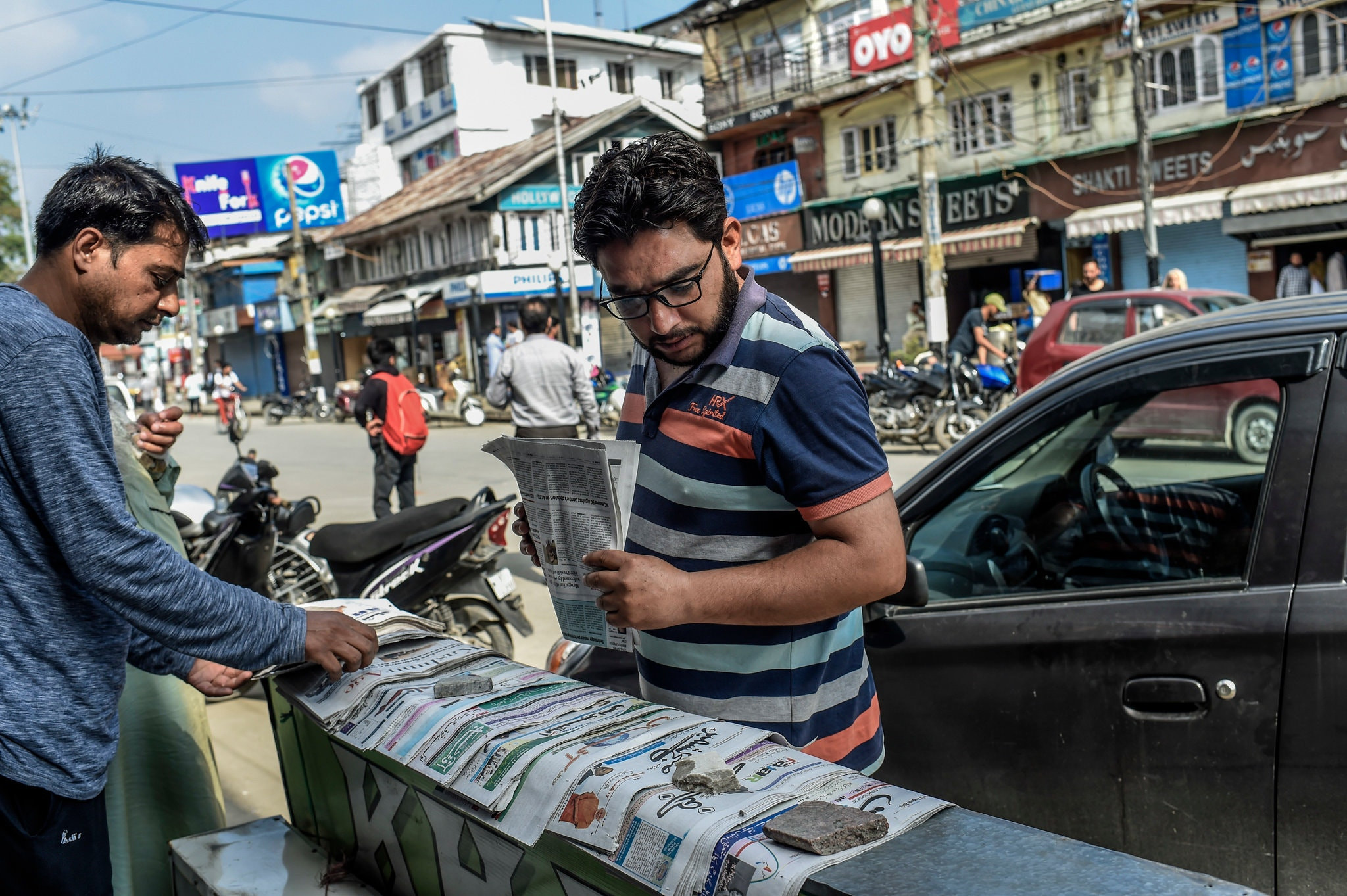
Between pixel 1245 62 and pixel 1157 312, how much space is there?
10.3m

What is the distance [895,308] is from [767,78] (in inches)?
298

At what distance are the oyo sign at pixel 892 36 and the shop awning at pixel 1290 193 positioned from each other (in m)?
7.25

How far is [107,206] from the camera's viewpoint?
1770mm

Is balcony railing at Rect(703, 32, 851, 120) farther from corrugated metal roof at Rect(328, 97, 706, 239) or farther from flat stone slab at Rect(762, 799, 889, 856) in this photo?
flat stone slab at Rect(762, 799, 889, 856)

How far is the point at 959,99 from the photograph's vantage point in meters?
23.6

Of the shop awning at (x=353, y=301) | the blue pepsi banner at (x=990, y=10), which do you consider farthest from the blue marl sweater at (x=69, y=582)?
the shop awning at (x=353, y=301)

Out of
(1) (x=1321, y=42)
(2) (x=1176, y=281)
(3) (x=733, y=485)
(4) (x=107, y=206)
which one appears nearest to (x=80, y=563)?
(4) (x=107, y=206)

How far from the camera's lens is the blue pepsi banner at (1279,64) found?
1766 cm

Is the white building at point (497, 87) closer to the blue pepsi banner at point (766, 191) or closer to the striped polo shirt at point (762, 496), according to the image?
the blue pepsi banner at point (766, 191)

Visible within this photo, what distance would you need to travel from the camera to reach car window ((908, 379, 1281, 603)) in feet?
7.99

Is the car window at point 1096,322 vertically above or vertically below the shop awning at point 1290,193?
below

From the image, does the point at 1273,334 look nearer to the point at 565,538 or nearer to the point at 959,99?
the point at 565,538

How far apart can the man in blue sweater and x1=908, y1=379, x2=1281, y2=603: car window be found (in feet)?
4.95

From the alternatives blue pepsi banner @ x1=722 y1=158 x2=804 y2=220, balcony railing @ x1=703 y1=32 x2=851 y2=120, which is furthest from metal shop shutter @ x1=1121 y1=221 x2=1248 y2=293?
blue pepsi banner @ x1=722 y1=158 x2=804 y2=220
